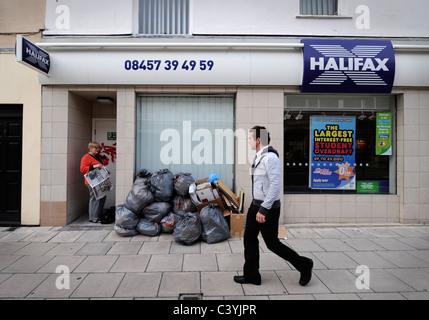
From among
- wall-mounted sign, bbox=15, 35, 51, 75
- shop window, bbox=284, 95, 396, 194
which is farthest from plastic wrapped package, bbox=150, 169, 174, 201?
wall-mounted sign, bbox=15, 35, 51, 75

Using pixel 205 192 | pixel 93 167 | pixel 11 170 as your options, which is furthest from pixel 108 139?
pixel 205 192

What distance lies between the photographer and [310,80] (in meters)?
5.93

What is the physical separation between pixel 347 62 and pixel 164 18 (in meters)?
4.21

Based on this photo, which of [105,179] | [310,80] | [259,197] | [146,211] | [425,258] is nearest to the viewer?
A: [259,197]

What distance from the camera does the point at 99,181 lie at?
20.3ft

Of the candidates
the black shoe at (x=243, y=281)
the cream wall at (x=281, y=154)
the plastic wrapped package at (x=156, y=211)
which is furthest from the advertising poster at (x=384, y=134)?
the plastic wrapped package at (x=156, y=211)

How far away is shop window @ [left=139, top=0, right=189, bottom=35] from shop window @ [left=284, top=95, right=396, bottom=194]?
3022 mm

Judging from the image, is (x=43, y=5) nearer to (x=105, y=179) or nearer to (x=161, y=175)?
(x=105, y=179)

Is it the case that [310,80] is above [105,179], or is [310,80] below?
above

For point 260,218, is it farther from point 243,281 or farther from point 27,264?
point 27,264

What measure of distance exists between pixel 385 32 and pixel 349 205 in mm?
3998

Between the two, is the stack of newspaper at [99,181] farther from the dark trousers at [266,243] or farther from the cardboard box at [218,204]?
the dark trousers at [266,243]

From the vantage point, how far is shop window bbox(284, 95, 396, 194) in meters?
6.43

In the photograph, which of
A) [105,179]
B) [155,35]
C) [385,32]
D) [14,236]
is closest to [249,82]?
[155,35]
